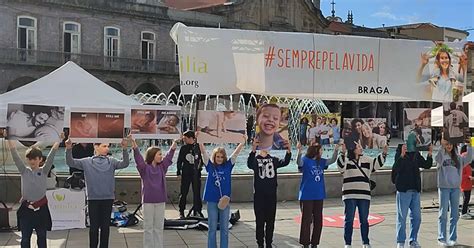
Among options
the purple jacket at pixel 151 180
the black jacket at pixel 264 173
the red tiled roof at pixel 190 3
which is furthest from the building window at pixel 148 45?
the purple jacket at pixel 151 180

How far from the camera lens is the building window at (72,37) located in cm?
3866

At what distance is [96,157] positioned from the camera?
26.6 ft

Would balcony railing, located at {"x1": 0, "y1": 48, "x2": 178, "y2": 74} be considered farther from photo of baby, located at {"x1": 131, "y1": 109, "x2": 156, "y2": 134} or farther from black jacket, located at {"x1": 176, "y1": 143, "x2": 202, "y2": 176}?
photo of baby, located at {"x1": 131, "y1": 109, "x2": 156, "y2": 134}

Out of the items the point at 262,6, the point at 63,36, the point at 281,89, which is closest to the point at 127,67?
the point at 63,36

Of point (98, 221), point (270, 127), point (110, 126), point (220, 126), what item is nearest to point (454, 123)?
point (270, 127)

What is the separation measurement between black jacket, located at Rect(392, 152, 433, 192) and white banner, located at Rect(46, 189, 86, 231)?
17.4ft

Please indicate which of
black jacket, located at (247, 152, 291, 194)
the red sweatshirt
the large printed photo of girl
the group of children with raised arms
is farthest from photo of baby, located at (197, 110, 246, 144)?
the red sweatshirt

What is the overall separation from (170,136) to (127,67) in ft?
110

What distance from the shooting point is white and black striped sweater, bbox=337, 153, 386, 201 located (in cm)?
859

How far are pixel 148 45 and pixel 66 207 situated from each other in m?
34.2

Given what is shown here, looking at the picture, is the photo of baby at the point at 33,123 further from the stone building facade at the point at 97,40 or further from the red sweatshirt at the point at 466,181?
the stone building facade at the point at 97,40

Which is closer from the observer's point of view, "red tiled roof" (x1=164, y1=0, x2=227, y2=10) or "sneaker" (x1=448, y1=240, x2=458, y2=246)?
"sneaker" (x1=448, y1=240, x2=458, y2=246)

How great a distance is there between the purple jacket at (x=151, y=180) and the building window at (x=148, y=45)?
3507 cm

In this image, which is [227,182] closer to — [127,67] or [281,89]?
[281,89]
